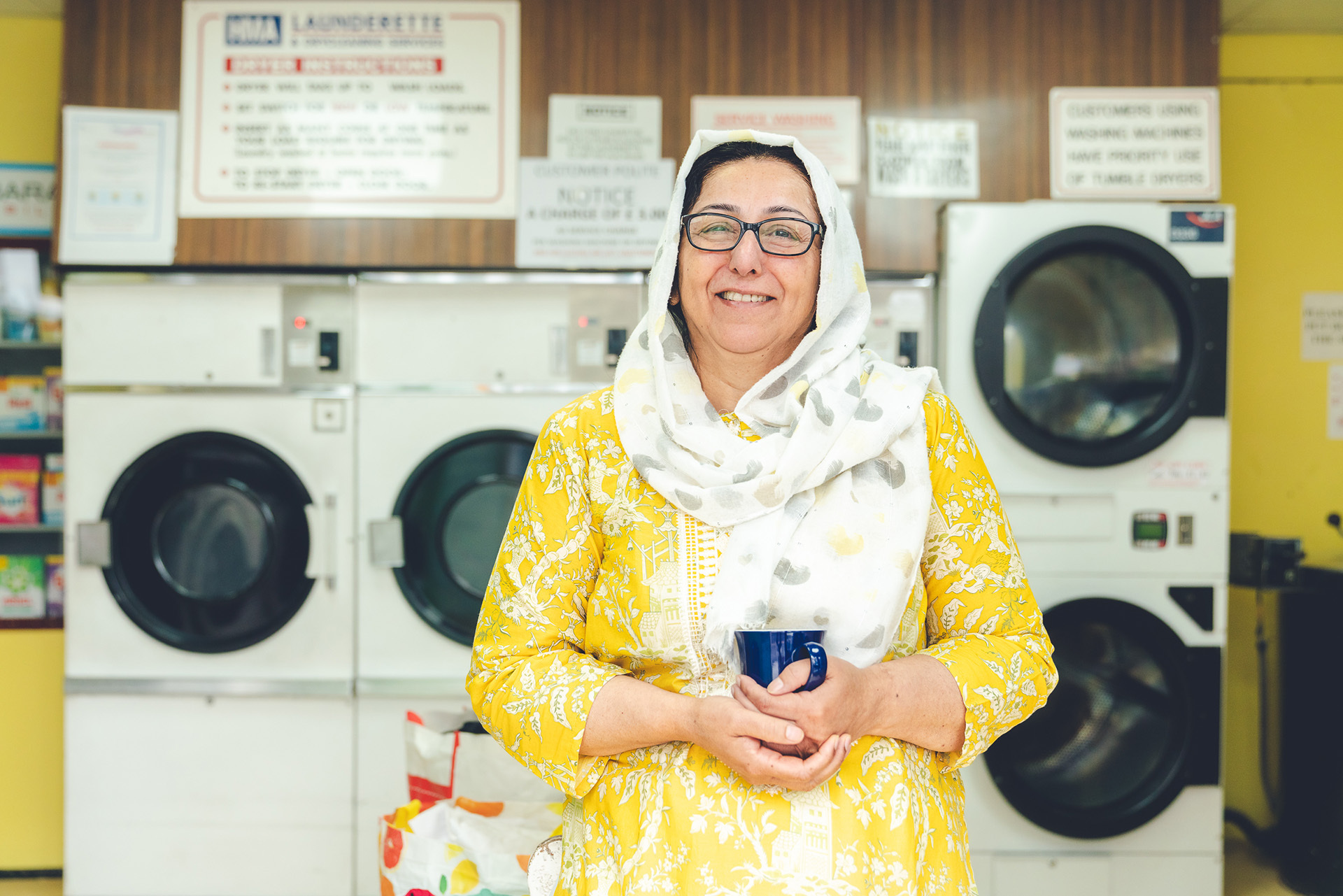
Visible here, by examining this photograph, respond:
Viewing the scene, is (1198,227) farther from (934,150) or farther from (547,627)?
(547,627)

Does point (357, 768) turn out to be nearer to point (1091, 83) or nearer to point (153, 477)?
point (153, 477)

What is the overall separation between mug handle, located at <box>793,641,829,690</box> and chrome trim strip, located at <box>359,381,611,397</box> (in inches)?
60.8

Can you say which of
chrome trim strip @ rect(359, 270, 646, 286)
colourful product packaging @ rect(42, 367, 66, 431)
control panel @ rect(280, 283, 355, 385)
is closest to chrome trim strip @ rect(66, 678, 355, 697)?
control panel @ rect(280, 283, 355, 385)

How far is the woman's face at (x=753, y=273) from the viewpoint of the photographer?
986mm

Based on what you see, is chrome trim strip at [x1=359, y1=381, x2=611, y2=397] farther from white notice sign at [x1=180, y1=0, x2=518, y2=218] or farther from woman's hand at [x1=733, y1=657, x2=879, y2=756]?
woman's hand at [x1=733, y1=657, x2=879, y2=756]

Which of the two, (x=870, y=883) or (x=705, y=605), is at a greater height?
(x=705, y=605)

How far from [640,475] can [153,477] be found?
6.25ft

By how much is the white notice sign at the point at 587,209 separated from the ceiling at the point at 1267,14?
170 cm

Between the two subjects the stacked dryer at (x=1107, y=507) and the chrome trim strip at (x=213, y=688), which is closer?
the stacked dryer at (x=1107, y=507)

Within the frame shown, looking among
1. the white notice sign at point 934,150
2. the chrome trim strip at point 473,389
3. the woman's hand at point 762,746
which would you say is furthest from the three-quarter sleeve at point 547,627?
the white notice sign at point 934,150

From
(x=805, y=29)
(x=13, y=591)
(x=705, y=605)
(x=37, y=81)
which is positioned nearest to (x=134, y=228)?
(x=37, y=81)

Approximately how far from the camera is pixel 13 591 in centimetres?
273

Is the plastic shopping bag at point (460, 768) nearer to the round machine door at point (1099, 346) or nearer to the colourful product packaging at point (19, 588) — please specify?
the round machine door at point (1099, 346)

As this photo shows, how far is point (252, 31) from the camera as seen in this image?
7.54 ft
